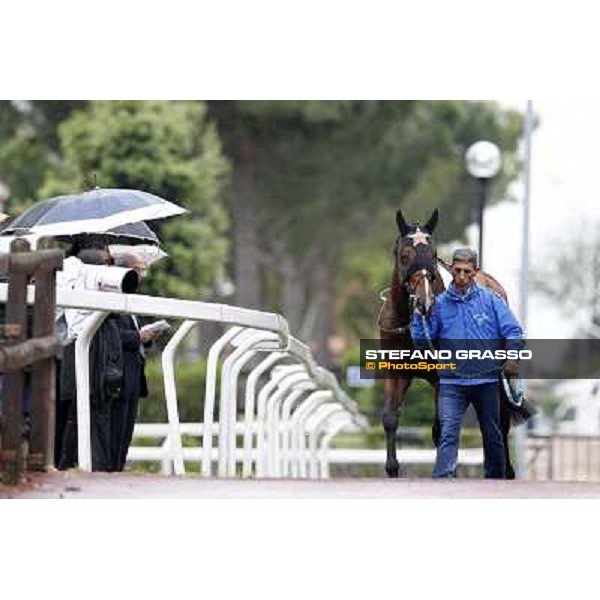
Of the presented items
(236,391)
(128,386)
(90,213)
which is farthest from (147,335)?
(90,213)

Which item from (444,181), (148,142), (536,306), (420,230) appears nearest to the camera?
(420,230)

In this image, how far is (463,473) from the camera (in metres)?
16.8

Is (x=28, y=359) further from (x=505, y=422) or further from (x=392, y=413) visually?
(x=392, y=413)

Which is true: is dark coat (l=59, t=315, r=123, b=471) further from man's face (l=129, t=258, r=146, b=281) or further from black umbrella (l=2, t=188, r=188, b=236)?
black umbrella (l=2, t=188, r=188, b=236)

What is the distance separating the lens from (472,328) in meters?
10.6

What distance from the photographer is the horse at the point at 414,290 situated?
10828 mm

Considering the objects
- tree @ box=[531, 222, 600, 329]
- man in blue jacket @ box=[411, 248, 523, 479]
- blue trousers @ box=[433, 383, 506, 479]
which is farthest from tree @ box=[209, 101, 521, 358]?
man in blue jacket @ box=[411, 248, 523, 479]

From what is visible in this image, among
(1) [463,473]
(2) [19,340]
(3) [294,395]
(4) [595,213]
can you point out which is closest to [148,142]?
(4) [595,213]

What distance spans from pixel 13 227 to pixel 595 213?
12.0 m

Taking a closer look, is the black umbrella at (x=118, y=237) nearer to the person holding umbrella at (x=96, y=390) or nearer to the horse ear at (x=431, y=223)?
the person holding umbrella at (x=96, y=390)

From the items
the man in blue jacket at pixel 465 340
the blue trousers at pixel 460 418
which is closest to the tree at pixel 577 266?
the blue trousers at pixel 460 418

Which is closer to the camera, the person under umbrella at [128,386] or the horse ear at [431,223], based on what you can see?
the person under umbrella at [128,386]

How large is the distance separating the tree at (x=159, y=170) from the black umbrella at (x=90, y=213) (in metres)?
6.23
